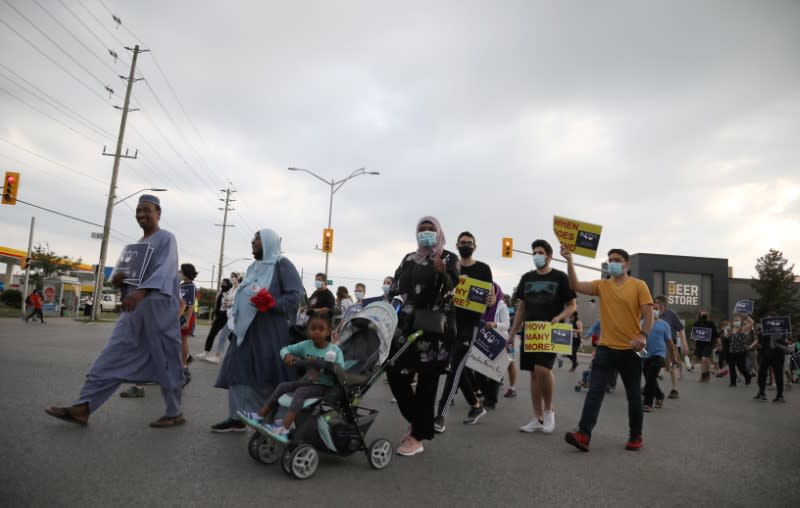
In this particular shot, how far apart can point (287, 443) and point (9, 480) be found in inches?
65.9

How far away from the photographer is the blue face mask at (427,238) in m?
5.01

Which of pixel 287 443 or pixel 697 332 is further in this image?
pixel 697 332

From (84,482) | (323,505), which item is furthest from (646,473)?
(84,482)

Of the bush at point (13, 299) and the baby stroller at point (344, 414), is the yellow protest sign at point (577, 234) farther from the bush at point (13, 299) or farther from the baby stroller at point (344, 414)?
the bush at point (13, 299)

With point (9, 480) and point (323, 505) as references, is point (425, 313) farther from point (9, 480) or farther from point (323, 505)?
point (9, 480)

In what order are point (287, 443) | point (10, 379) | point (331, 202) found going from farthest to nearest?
point (331, 202) → point (10, 379) → point (287, 443)

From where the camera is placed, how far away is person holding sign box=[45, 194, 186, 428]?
17.2ft

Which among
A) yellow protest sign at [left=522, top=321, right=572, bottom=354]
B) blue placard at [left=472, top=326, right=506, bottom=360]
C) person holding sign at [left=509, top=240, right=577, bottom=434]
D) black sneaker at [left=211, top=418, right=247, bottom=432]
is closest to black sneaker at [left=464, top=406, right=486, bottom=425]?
person holding sign at [left=509, top=240, right=577, bottom=434]

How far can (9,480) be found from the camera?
3.56 meters

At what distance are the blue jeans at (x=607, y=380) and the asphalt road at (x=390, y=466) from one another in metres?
0.30

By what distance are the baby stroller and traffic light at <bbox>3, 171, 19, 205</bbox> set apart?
24.2m

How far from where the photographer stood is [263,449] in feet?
14.2

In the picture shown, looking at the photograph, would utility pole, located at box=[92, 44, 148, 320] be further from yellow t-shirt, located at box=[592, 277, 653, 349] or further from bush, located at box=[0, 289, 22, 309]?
yellow t-shirt, located at box=[592, 277, 653, 349]

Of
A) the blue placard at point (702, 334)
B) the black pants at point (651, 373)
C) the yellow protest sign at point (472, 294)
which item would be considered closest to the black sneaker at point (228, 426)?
the yellow protest sign at point (472, 294)
